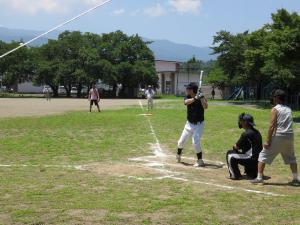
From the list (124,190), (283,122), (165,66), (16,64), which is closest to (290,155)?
(283,122)

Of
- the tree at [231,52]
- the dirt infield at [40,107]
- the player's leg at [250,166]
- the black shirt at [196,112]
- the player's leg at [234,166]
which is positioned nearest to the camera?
the player's leg at [234,166]

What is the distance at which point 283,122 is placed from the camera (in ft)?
28.7

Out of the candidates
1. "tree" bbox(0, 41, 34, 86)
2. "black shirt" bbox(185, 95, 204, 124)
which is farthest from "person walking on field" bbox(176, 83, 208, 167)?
"tree" bbox(0, 41, 34, 86)

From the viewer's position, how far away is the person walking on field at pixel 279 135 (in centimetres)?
876

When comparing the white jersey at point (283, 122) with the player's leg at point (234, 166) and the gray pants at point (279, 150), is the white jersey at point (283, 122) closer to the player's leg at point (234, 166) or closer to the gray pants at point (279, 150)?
the gray pants at point (279, 150)

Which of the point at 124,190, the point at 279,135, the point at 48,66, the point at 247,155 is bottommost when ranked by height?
the point at 124,190

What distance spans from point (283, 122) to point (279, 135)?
232 millimetres

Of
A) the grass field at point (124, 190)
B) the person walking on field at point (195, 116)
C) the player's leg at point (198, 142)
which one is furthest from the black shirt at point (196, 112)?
the grass field at point (124, 190)

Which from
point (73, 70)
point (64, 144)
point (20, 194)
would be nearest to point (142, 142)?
point (64, 144)

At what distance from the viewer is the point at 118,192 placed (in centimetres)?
809

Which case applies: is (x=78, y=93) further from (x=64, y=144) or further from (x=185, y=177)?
(x=185, y=177)

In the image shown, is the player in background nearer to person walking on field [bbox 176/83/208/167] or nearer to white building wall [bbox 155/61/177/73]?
person walking on field [bbox 176/83/208/167]

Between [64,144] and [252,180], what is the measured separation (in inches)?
275

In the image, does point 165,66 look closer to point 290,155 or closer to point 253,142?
point 253,142
